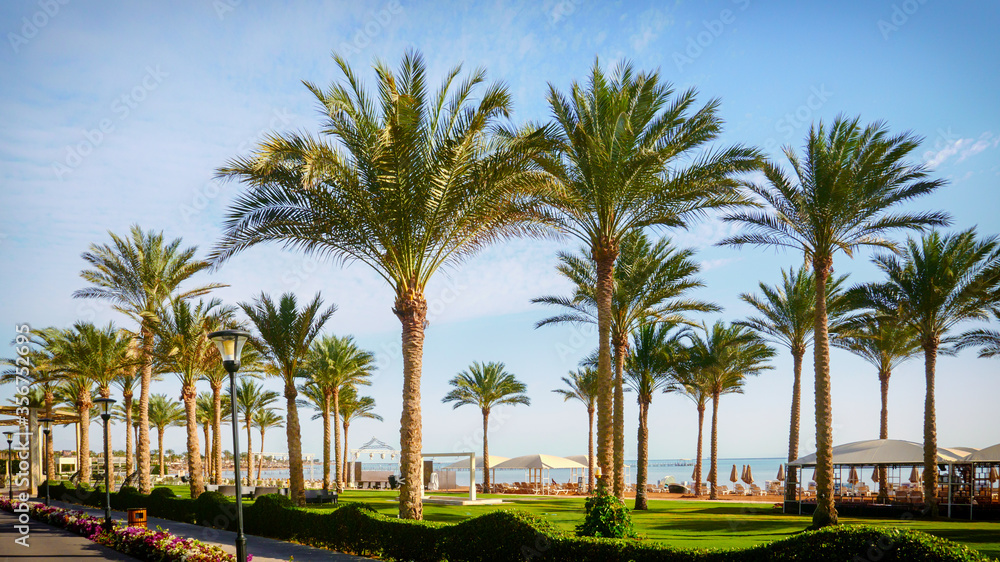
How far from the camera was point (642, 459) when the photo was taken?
89.3 feet

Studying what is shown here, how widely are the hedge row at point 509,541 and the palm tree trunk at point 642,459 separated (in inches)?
536

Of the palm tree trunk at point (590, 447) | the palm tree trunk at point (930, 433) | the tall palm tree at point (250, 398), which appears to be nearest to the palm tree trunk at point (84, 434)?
the tall palm tree at point (250, 398)

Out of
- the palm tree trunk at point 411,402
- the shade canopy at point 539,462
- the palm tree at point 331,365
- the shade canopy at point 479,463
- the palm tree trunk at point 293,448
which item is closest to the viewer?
the palm tree trunk at point 411,402

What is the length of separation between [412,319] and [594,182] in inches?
221

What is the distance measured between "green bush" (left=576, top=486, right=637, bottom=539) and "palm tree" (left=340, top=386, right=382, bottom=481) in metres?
38.2

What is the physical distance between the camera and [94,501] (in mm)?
29672

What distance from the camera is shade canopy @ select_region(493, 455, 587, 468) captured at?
42438 mm

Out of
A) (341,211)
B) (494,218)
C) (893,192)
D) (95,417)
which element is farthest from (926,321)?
(95,417)

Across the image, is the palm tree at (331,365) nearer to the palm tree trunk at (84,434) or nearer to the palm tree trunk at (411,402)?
the palm tree trunk at (84,434)

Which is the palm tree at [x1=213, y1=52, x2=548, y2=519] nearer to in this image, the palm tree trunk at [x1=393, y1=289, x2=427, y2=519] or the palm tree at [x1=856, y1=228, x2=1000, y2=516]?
the palm tree trunk at [x1=393, y1=289, x2=427, y2=519]

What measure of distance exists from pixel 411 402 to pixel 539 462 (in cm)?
2984

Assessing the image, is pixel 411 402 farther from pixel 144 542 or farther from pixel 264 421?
pixel 264 421

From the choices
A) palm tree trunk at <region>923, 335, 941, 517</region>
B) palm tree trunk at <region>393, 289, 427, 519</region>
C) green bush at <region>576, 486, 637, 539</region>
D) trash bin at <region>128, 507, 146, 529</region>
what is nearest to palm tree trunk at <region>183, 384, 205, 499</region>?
trash bin at <region>128, 507, 146, 529</region>

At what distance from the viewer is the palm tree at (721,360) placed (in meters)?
30.8
